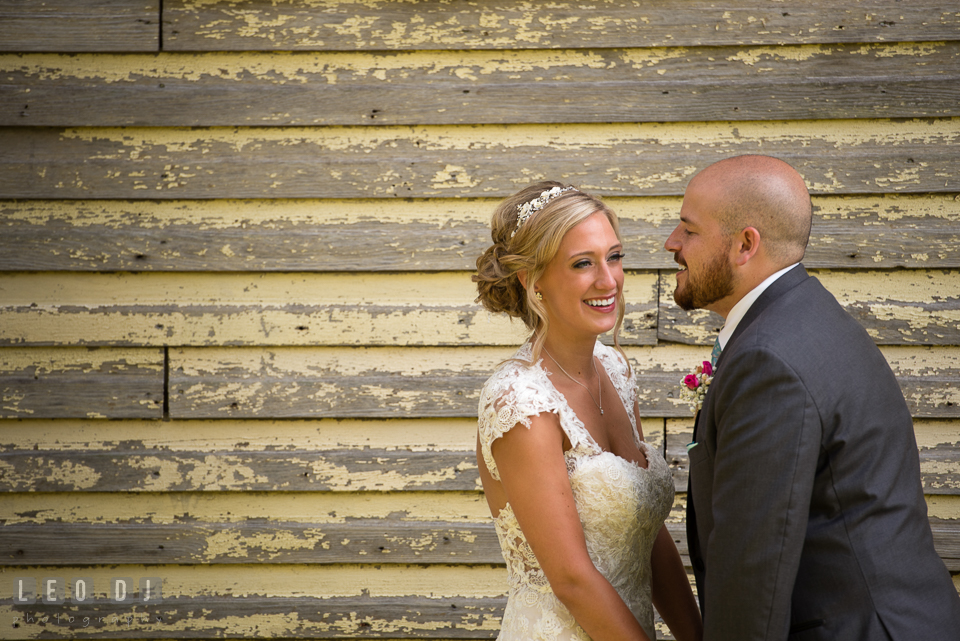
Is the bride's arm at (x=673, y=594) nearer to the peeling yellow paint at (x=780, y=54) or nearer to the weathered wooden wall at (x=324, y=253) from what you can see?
the weathered wooden wall at (x=324, y=253)

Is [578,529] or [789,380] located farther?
[578,529]

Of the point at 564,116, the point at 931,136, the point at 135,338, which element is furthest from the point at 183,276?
the point at 931,136

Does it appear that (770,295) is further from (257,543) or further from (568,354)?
(257,543)

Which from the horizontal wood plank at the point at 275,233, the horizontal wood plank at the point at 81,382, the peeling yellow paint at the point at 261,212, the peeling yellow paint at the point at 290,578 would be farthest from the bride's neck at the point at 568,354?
the horizontal wood plank at the point at 81,382

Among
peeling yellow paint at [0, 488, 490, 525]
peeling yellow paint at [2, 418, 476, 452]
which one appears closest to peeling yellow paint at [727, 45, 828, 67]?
peeling yellow paint at [2, 418, 476, 452]

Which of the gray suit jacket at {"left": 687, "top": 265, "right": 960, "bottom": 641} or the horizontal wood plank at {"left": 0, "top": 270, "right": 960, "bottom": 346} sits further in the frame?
the horizontal wood plank at {"left": 0, "top": 270, "right": 960, "bottom": 346}

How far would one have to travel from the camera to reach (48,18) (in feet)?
10.8

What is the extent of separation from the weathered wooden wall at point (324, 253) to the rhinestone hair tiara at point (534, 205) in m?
0.91

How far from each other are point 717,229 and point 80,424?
2882 mm

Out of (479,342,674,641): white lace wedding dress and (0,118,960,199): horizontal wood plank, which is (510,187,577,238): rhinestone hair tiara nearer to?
(479,342,674,641): white lace wedding dress

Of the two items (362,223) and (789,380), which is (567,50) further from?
(789,380)

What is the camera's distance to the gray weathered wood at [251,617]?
10.8 ft

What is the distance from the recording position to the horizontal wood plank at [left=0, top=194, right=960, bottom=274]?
3273mm

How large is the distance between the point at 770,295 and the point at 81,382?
9.59ft
